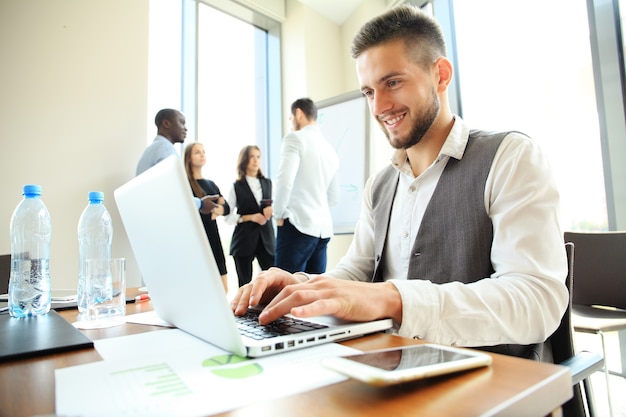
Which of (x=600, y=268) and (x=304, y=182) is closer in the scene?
(x=600, y=268)

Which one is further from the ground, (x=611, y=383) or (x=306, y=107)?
Result: (x=306, y=107)

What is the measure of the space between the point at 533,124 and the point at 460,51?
821mm

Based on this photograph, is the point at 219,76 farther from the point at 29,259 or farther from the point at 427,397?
the point at 427,397

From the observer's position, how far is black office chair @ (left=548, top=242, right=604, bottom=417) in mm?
580

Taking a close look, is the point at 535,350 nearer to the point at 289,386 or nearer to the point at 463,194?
the point at 463,194

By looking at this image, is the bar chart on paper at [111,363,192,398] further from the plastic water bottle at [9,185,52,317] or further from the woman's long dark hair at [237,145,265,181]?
the woman's long dark hair at [237,145,265,181]

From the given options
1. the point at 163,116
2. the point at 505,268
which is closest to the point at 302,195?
the point at 163,116

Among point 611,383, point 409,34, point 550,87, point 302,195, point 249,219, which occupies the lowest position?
point 611,383

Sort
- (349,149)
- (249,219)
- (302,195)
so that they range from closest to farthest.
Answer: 1. (302,195)
2. (249,219)
3. (349,149)

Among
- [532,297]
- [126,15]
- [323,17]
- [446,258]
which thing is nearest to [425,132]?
[446,258]

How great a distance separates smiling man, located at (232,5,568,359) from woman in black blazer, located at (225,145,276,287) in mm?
1876

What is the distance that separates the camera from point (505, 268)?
0.72 metres

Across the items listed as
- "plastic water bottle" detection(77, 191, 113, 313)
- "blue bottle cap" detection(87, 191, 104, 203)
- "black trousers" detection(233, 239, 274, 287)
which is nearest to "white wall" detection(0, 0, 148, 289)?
"black trousers" detection(233, 239, 274, 287)

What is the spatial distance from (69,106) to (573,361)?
2.84m
